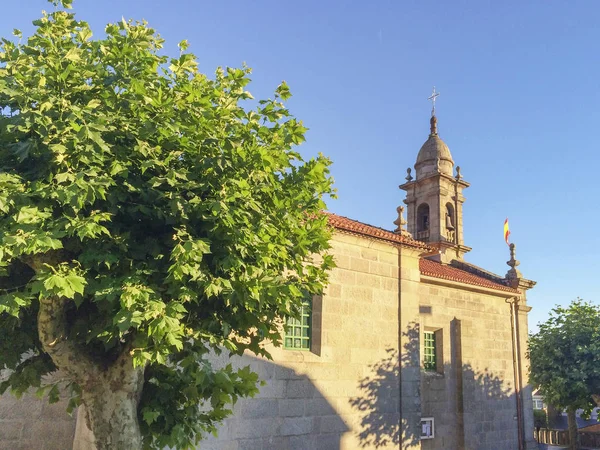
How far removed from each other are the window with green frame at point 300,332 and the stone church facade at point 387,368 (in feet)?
0.10

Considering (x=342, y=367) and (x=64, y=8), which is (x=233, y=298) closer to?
(x=64, y=8)

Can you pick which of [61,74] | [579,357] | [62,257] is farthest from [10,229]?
[579,357]

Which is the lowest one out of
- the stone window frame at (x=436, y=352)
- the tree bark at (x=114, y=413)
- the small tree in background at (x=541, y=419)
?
the small tree in background at (x=541, y=419)

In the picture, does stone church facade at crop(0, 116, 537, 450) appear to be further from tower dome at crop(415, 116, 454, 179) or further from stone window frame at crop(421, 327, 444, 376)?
tower dome at crop(415, 116, 454, 179)

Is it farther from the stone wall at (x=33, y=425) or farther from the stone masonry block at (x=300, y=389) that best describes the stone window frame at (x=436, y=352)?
the stone wall at (x=33, y=425)

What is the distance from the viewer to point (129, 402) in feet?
19.5

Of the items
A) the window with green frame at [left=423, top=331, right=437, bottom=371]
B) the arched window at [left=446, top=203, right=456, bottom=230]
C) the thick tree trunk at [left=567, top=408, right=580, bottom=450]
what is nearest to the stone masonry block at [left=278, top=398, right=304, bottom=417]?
the window with green frame at [left=423, top=331, right=437, bottom=371]

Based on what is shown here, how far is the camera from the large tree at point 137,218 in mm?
4758

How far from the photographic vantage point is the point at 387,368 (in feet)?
41.4

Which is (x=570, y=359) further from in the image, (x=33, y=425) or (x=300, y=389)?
(x=33, y=425)

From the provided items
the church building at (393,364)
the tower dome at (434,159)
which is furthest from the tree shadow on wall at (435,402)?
the tower dome at (434,159)

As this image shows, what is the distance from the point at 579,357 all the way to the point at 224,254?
15943 mm

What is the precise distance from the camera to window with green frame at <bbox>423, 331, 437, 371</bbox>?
15.6m

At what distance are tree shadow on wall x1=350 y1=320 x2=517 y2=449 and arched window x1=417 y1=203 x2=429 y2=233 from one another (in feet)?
34.3
